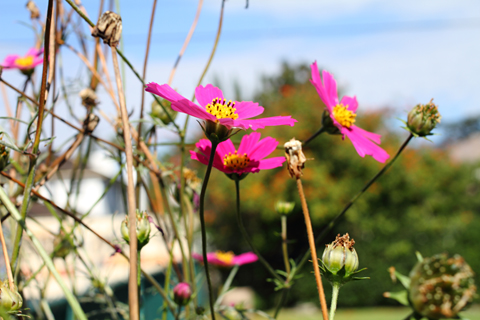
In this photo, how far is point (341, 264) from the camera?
23 cm

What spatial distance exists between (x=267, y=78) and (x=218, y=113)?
11.1 m

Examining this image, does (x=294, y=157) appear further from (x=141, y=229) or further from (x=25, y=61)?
(x=25, y=61)

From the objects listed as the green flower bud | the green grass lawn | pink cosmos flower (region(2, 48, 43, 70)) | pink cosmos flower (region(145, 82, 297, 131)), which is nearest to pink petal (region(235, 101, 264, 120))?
pink cosmos flower (region(145, 82, 297, 131))

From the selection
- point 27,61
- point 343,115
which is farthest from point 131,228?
point 27,61

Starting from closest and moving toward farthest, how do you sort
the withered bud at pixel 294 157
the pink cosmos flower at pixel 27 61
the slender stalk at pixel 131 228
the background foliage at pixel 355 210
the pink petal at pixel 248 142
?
1. the slender stalk at pixel 131 228
2. the withered bud at pixel 294 157
3. the pink petal at pixel 248 142
4. the pink cosmos flower at pixel 27 61
5. the background foliage at pixel 355 210

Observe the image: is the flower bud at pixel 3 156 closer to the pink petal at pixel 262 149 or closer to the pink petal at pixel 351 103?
the pink petal at pixel 262 149

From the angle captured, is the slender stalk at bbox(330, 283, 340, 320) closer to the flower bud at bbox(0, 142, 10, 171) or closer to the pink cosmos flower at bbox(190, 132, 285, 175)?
the pink cosmos flower at bbox(190, 132, 285, 175)

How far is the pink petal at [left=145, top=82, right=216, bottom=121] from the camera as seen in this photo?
227mm

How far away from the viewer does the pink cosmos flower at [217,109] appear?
0.76 ft

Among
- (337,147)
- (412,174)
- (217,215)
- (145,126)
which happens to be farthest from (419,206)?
(145,126)

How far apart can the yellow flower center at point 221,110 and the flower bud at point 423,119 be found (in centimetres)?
17

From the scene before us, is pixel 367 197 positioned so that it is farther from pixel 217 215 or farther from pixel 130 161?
pixel 130 161

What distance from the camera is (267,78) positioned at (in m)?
11.2

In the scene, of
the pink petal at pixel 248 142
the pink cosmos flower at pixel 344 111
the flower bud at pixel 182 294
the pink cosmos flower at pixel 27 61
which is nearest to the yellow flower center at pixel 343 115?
the pink cosmos flower at pixel 344 111
